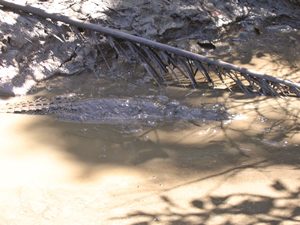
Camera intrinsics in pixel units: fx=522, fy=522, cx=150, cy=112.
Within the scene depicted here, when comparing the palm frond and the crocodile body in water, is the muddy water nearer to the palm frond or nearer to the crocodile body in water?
the crocodile body in water

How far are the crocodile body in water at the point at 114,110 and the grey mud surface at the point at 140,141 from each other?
0.13 metres

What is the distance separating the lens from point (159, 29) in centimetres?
707

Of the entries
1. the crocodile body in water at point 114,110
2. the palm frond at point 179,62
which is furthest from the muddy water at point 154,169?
the palm frond at point 179,62

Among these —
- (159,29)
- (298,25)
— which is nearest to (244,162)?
(159,29)

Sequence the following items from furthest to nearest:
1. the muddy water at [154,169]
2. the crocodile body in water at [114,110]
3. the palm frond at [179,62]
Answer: the palm frond at [179,62], the crocodile body in water at [114,110], the muddy water at [154,169]

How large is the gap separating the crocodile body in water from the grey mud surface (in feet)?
0.44

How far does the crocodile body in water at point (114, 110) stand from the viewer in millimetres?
5027

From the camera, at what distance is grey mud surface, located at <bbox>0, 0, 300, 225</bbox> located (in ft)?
11.7

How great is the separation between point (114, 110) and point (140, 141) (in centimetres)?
A: 64

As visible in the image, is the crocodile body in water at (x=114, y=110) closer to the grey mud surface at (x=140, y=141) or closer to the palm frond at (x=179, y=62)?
the grey mud surface at (x=140, y=141)

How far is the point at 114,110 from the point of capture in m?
5.14

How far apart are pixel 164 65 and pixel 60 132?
56.9 inches

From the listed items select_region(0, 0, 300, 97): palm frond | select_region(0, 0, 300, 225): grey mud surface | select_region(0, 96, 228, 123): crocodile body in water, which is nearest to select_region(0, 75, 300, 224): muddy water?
select_region(0, 0, 300, 225): grey mud surface

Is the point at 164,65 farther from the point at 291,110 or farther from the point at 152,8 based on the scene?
the point at 152,8
